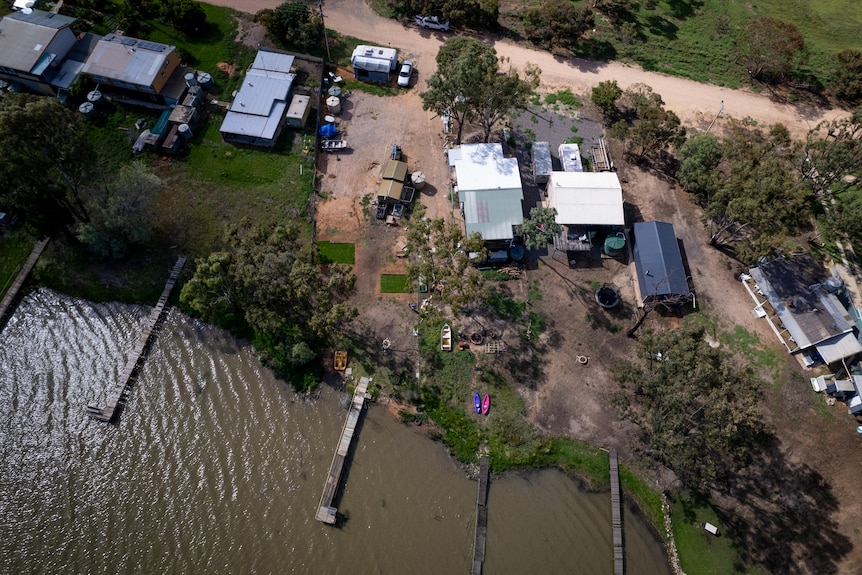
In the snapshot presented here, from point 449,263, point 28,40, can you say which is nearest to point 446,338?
point 449,263

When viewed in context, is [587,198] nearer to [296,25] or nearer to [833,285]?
[833,285]

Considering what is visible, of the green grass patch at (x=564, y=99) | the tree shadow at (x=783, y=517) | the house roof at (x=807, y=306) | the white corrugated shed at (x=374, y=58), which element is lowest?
the tree shadow at (x=783, y=517)

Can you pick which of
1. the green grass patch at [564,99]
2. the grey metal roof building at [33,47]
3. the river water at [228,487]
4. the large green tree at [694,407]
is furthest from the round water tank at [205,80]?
the large green tree at [694,407]

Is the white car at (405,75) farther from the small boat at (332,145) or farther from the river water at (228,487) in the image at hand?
the river water at (228,487)

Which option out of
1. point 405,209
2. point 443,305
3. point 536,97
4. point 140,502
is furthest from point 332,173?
point 140,502

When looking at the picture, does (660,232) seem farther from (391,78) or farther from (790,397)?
(391,78)

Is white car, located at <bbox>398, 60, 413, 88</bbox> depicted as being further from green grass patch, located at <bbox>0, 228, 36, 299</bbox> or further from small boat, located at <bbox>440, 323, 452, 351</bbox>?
green grass patch, located at <bbox>0, 228, 36, 299</bbox>
